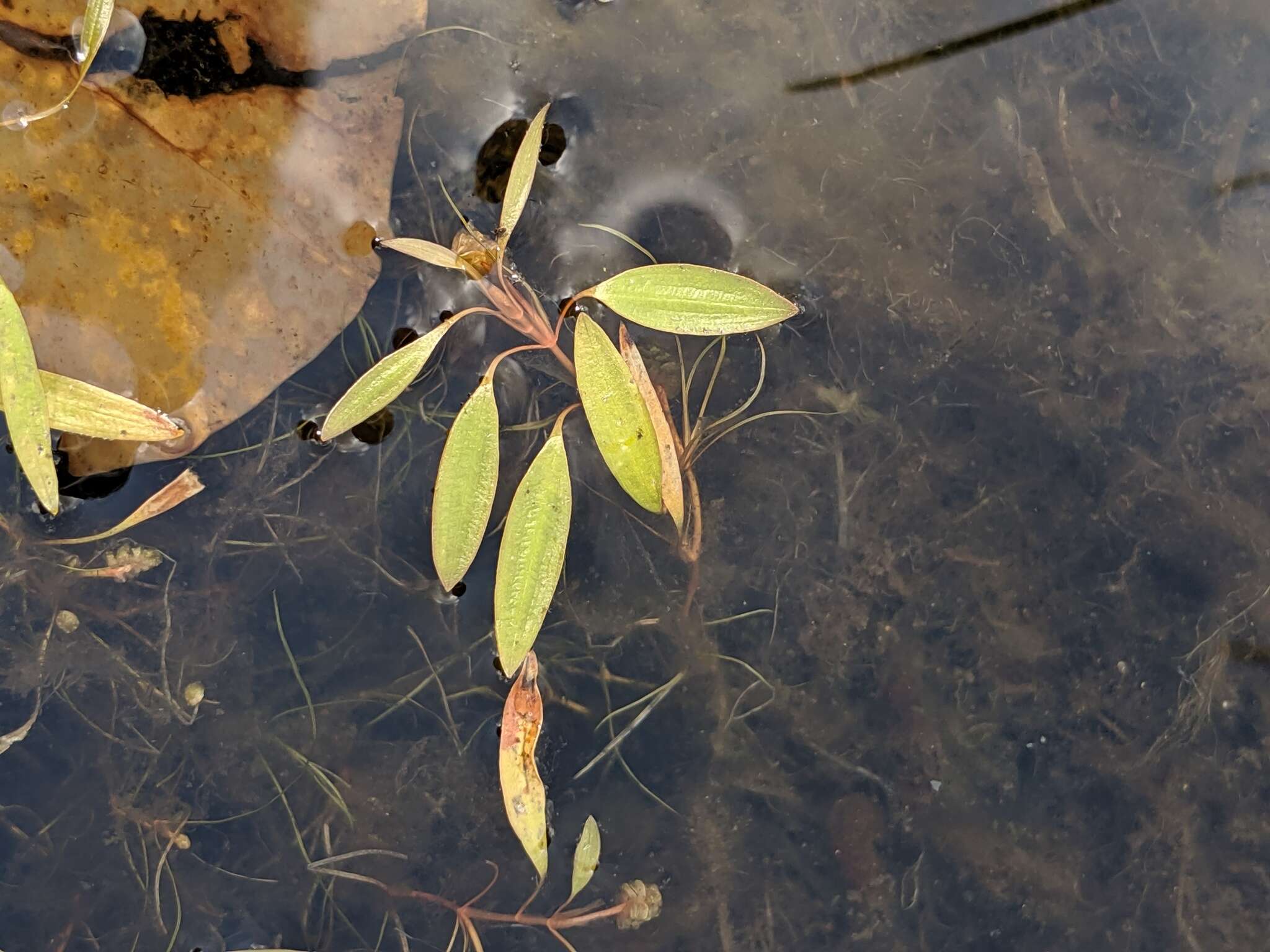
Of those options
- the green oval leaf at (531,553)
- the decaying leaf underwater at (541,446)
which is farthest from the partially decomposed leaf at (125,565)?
the green oval leaf at (531,553)

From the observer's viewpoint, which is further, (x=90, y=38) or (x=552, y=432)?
(x=552, y=432)

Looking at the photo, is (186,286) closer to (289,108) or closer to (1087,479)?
(289,108)

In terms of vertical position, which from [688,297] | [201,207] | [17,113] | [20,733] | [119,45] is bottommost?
[20,733]

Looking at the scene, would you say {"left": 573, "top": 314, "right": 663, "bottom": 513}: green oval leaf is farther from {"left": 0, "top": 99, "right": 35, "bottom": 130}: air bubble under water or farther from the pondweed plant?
{"left": 0, "top": 99, "right": 35, "bottom": 130}: air bubble under water

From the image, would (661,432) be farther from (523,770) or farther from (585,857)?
(585,857)

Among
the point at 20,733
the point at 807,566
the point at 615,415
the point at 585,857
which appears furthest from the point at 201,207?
the point at 585,857

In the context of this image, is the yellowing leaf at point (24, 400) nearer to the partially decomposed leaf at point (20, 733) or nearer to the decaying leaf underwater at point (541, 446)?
the decaying leaf underwater at point (541, 446)

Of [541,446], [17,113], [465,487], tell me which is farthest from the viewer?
[541,446]
